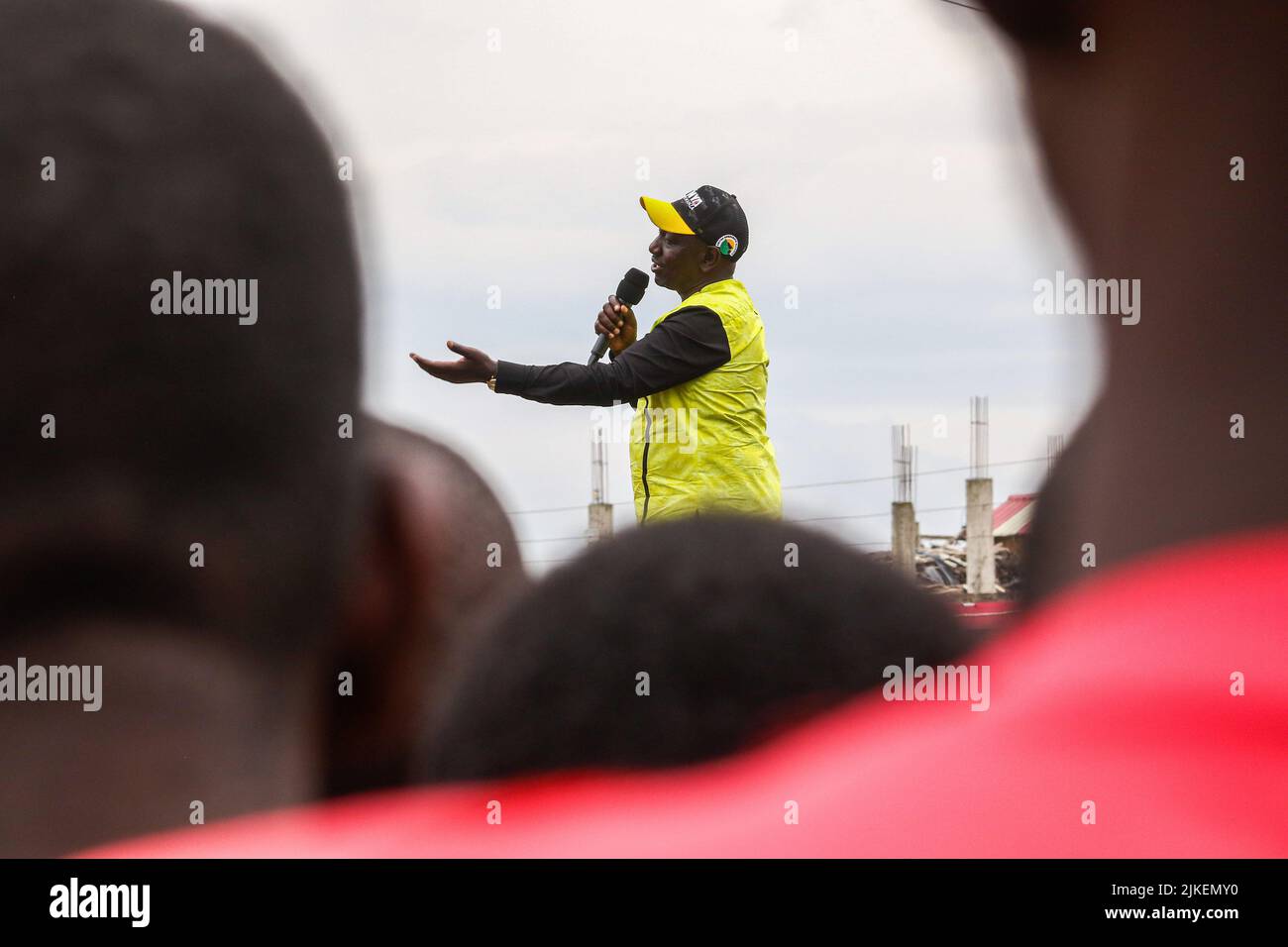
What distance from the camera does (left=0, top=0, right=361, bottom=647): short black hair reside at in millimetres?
586

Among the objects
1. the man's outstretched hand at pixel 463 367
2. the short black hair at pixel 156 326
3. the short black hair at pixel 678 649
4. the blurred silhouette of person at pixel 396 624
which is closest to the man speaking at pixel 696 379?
the man's outstretched hand at pixel 463 367

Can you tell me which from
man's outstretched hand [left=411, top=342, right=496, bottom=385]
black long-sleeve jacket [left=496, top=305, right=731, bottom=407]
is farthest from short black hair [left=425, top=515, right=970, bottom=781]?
black long-sleeve jacket [left=496, top=305, right=731, bottom=407]

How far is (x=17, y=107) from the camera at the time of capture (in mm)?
603

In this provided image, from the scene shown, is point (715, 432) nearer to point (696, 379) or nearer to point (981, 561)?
point (696, 379)

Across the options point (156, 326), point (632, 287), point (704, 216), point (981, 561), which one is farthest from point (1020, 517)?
point (632, 287)

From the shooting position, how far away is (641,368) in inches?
107

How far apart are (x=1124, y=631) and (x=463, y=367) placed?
1991 millimetres

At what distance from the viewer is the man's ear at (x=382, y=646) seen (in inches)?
33.5

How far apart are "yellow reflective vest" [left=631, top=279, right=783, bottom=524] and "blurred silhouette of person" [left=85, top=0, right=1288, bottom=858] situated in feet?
7.43

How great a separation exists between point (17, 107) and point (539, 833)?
1.38 ft

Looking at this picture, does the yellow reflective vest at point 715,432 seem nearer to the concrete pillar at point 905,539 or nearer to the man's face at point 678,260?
the man's face at point 678,260

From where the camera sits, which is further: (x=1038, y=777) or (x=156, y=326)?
(x=156, y=326)
